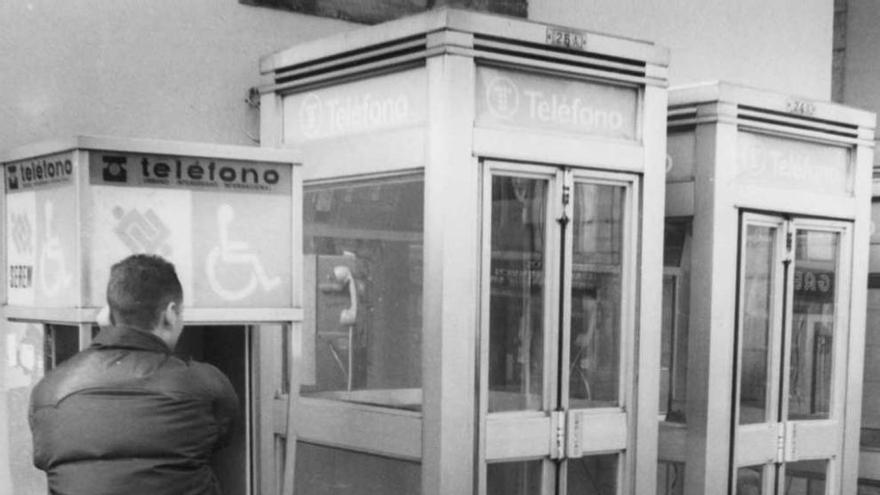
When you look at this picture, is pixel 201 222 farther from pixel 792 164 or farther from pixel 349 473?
pixel 792 164

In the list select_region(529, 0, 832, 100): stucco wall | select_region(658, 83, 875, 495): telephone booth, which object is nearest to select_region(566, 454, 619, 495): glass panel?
select_region(658, 83, 875, 495): telephone booth

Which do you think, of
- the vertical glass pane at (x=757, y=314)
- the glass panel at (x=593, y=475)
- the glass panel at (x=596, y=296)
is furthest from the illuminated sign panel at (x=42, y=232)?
the vertical glass pane at (x=757, y=314)

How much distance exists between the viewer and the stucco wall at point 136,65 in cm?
409

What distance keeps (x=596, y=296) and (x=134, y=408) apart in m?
2.30

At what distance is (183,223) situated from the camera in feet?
11.2

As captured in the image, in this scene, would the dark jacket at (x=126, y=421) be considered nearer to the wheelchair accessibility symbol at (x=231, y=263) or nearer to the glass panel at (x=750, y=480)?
the wheelchair accessibility symbol at (x=231, y=263)

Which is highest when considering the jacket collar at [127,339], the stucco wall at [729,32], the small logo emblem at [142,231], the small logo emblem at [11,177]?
the stucco wall at [729,32]

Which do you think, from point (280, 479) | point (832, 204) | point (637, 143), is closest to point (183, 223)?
point (280, 479)

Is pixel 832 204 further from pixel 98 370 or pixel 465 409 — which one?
pixel 98 370

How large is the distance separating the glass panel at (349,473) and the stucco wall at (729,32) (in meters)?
2.47

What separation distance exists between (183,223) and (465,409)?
1251 millimetres

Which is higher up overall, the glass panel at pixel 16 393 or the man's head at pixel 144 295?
the man's head at pixel 144 295

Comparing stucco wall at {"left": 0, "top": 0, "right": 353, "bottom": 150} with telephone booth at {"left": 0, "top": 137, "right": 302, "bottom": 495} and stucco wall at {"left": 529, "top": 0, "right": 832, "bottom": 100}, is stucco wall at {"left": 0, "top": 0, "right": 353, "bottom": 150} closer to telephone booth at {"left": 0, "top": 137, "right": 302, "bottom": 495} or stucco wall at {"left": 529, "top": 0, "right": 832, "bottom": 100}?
telephone booth at {"left": 0, "top": 137, "right": 302, "bottom": 495}

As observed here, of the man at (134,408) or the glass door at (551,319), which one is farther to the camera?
the glass door at (551,319)
